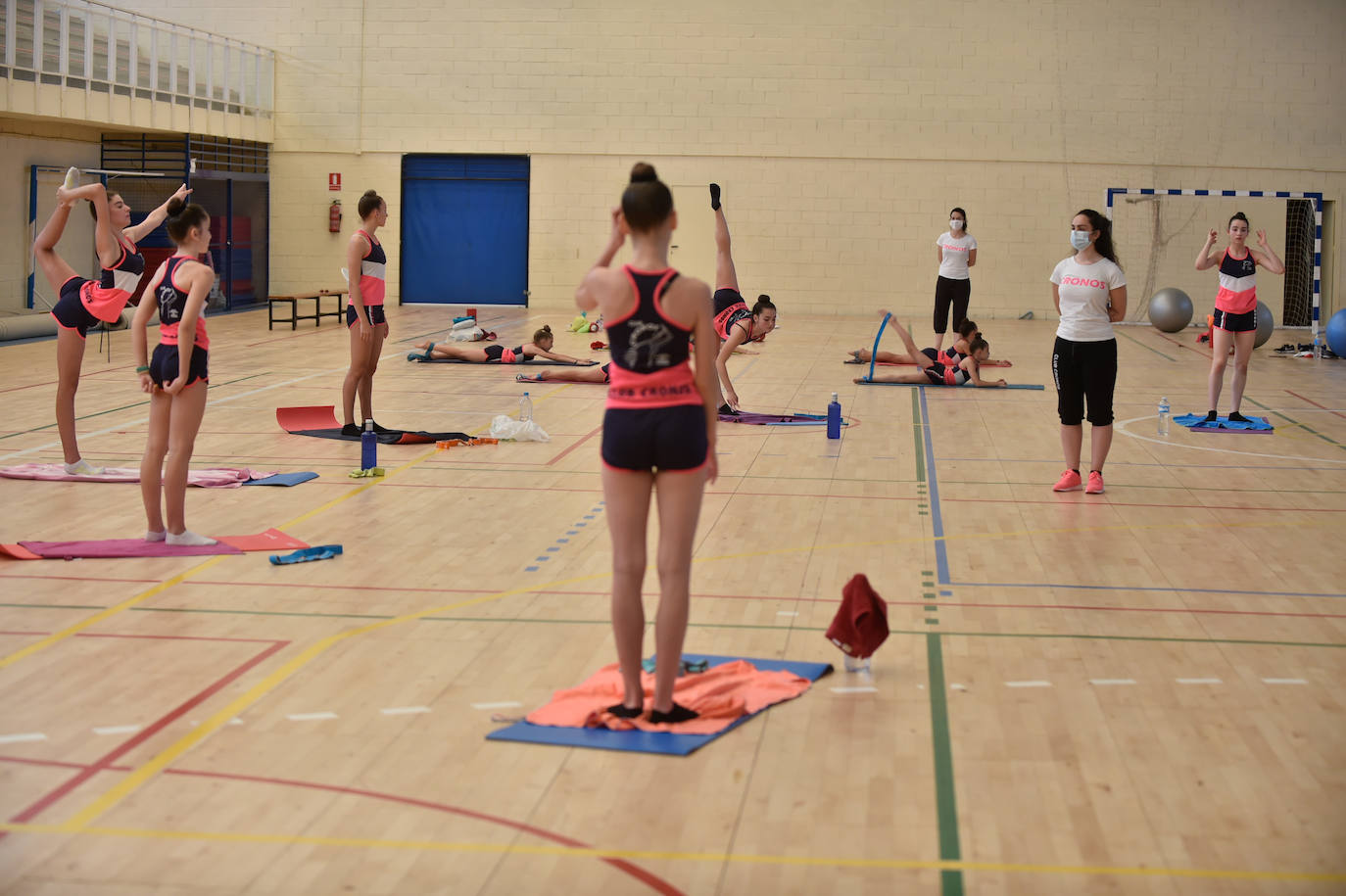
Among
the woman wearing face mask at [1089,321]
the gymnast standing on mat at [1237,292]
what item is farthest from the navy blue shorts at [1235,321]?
the woman wearing face mask at [1089,321]

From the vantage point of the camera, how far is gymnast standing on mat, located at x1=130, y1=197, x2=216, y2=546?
6.70 meters

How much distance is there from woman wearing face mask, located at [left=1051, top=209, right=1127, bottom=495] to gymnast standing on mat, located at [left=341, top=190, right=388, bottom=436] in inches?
Answer: 203

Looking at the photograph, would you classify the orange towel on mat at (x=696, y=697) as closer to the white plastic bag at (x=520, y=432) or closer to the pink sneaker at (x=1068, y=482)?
the pink sneaker at (x=1068, y=482)

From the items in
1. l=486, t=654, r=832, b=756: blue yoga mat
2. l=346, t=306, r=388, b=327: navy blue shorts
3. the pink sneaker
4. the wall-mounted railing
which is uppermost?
the wall-mounted railing

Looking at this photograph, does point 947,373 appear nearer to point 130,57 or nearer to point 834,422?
point 834,422

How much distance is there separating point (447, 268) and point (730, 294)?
15.9m

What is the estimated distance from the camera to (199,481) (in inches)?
348

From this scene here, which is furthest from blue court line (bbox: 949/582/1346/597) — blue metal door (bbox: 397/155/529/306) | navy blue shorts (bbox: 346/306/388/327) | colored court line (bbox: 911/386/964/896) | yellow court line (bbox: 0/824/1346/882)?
blue metal door (bbox: 397/155/529/306)

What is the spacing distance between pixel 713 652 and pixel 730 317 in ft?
22.9

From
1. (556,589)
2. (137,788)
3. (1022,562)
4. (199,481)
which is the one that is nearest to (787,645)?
(556,589)

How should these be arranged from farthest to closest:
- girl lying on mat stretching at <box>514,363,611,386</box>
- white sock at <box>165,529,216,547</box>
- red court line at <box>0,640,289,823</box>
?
girl lying on mat stretching at <box>514,363,611,386</box>, white sock at <box>165,529,216,547</box>, red court line at <box>0,640,289,823</box>

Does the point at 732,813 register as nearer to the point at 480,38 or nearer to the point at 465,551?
the point at 465,551

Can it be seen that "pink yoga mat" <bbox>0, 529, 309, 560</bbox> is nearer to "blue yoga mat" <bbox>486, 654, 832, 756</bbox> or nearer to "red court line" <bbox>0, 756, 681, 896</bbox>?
"red court line" <bbox>0, 756, 681, 896</bbox>

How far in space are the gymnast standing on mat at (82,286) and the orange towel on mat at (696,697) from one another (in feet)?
16.8
